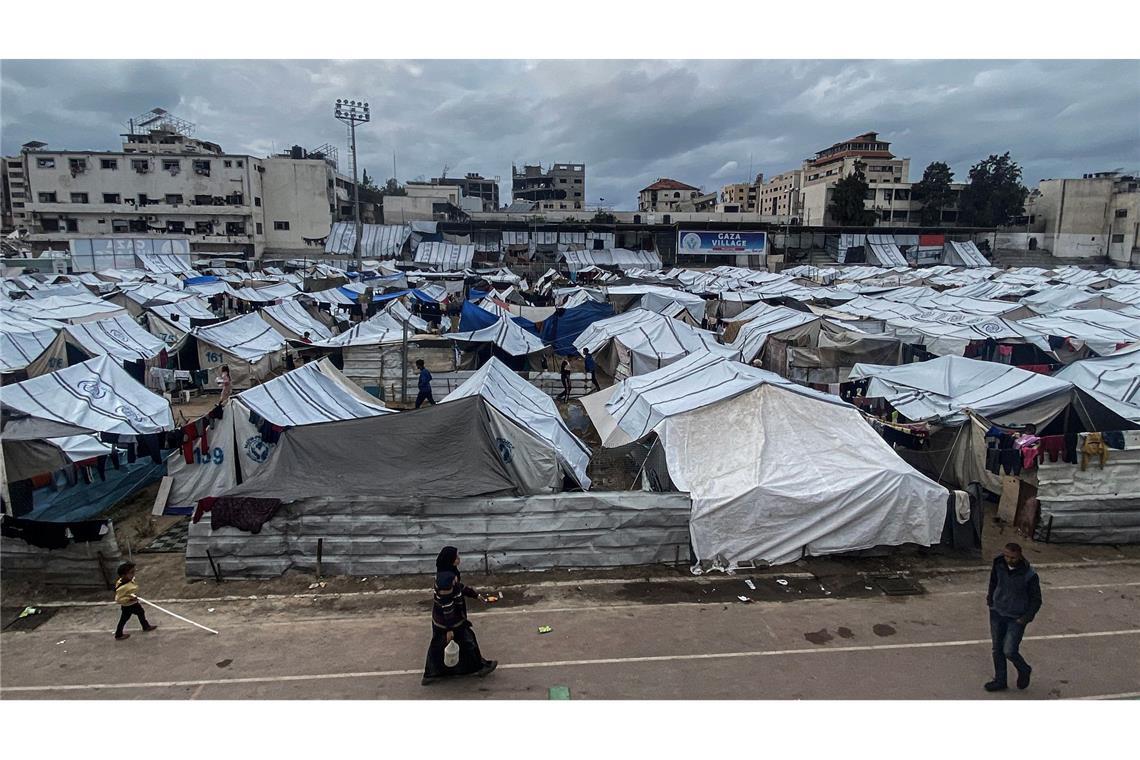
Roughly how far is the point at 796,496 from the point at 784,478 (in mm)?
288

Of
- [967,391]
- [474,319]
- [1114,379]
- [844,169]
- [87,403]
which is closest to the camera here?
[87,403]

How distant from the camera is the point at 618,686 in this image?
5852 mm

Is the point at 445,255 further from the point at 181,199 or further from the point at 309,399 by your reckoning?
the point at 309,399

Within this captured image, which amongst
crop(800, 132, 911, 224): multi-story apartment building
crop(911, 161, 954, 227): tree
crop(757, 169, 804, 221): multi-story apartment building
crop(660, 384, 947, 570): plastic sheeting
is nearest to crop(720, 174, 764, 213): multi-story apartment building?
crop(757, 169, 804, 221): multi-story apartment building

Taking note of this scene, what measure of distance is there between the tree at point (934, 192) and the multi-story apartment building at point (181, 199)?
57354 mm

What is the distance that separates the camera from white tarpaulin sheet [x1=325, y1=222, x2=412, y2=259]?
54312 mm

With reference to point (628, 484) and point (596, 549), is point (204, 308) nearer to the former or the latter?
point (628, 484)

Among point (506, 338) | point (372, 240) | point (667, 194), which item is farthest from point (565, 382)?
point (667, 194)

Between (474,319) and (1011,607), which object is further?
(474,319)

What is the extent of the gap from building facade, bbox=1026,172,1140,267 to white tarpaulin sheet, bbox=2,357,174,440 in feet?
237

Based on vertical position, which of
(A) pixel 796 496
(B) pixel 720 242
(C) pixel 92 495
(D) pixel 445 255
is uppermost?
(B) pixel 720 242

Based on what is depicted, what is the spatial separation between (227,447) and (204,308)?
56.8 feet

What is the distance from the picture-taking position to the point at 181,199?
55.0m

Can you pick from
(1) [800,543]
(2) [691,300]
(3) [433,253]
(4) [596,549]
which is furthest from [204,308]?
(3) [433,253]
